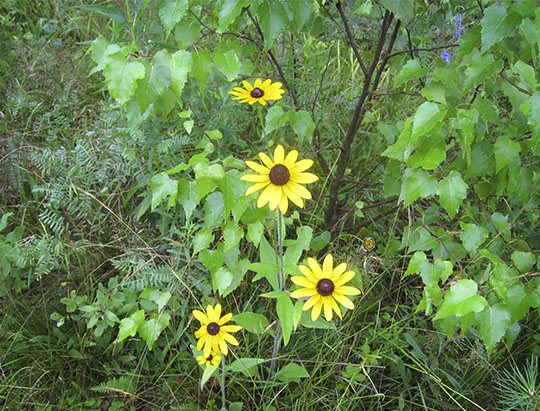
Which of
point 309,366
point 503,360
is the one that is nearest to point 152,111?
point 309,366

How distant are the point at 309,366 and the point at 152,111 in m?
1.03

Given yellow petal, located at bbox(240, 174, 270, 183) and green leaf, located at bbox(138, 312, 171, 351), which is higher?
yellow petal, located at bbox(240, 174, 270, 183)

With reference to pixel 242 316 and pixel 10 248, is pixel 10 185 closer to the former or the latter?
pixel 10 248

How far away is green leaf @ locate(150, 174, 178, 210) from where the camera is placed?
109 cm

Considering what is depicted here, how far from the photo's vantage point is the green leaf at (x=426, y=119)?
1.02m

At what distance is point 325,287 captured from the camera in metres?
1.10

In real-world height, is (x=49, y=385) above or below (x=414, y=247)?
below

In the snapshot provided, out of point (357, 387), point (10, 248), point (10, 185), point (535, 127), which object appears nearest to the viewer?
point (535, 127)

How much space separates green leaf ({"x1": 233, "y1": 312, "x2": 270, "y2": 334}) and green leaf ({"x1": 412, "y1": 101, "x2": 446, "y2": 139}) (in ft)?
2.28

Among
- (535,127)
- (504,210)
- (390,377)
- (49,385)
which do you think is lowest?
(49,385)

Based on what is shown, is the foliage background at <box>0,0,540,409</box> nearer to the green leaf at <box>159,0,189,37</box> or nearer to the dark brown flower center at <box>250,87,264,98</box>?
the green leaf at <box>159,0,189,37</box>

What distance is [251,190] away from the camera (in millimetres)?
1018

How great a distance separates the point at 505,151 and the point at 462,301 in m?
0.42

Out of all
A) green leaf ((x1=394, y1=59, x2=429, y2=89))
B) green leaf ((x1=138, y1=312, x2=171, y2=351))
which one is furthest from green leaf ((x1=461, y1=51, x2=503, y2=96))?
green leaf ((x1=138, y1=312, x2=171, y2=351))
